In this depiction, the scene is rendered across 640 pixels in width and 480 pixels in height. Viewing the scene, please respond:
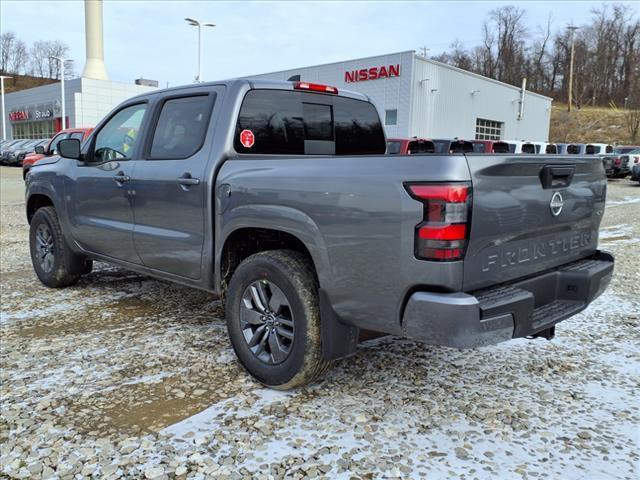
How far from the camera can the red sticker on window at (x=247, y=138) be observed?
12.6 ft

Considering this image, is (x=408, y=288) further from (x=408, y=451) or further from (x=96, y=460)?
(x=96, y=460)

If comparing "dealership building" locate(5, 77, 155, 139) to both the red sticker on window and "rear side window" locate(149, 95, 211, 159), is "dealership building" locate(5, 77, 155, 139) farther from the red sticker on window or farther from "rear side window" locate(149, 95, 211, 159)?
the red sticker on window

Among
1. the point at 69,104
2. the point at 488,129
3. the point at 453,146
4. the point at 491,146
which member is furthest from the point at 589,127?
the point at 453,146

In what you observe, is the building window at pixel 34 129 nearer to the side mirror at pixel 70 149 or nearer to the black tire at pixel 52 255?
the black tire at pixel 52 255

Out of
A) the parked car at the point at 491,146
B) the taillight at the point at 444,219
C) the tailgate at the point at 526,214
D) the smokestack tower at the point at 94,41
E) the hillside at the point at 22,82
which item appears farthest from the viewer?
the hillside at the point at 22,82

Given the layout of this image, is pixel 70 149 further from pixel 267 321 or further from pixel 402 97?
pixel 402 97

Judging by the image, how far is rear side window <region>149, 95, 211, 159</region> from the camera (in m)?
3.99

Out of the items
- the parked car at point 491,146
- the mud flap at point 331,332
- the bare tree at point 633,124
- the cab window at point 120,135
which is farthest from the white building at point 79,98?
the mud flap at point 331,332

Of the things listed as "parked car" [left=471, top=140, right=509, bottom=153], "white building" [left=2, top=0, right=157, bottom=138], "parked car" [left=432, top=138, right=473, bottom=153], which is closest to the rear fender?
"parked car" [left=432, top=138, right=473, bottom=153]

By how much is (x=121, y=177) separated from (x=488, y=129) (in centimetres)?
3590

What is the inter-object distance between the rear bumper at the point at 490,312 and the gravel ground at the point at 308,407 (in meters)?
0.58

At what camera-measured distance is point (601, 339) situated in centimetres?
439

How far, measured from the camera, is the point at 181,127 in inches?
164

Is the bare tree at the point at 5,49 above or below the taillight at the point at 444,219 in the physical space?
above
